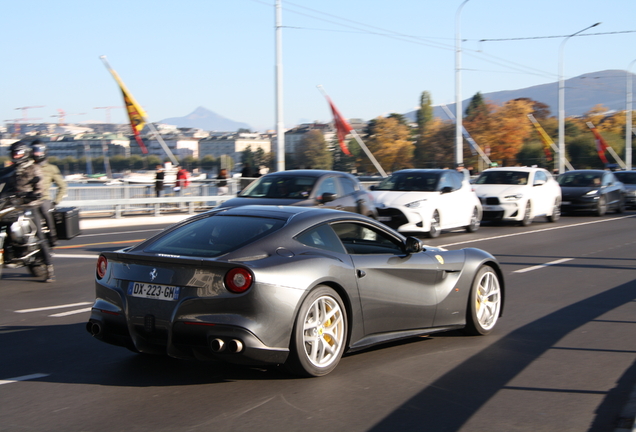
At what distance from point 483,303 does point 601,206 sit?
67.8ft

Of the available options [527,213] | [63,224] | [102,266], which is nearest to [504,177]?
[527,213]

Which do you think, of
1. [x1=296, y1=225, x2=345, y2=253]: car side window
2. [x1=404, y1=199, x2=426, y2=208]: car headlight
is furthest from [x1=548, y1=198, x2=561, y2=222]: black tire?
[x1=296, y1=225, x2=345, y2=253]: car side window

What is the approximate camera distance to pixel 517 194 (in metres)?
21.3

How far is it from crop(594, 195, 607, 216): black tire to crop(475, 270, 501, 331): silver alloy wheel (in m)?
20.2

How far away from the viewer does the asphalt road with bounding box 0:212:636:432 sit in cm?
458

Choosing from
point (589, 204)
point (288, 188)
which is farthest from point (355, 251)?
point (589, 204)

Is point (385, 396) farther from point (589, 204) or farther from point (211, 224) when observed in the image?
point (589, 204)

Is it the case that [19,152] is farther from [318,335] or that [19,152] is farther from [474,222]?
[474,222]

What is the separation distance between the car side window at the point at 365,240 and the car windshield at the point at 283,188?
25.2 ft

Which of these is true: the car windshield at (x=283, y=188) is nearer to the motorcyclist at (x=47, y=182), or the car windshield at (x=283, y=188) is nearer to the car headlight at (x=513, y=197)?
the motorcyclist at (x=47, y=182)

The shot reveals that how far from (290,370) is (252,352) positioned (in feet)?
1.64

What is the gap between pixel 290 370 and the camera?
5445 mm

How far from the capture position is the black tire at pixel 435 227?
57.3 ft

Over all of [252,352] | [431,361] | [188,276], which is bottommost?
[431,361]
